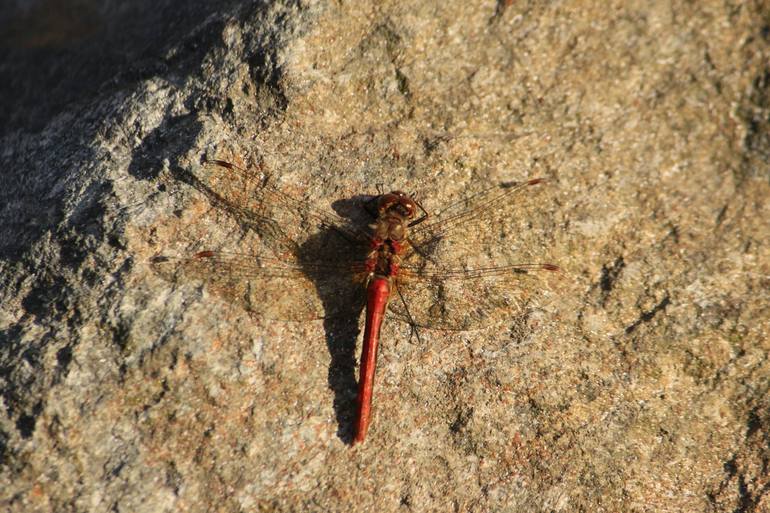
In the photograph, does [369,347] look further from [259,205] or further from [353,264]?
[259,205]

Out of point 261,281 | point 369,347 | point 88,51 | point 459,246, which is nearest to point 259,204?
point 261,281

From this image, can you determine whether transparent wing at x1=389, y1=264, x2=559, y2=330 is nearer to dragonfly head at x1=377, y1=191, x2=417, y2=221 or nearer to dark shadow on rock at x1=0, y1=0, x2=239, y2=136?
dragonfly head at x1=377, y1=191, x2=417, y2=221

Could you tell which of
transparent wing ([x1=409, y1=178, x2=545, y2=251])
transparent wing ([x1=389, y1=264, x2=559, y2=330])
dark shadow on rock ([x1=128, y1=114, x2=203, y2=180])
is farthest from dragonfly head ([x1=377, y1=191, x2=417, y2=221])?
dark shadow on rock ([x1=128, y1=114, x2=203, y2=180])

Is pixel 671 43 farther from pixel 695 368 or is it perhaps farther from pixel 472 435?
pixel 472 435

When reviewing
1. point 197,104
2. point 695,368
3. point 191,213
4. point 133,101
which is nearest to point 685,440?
point 695,368

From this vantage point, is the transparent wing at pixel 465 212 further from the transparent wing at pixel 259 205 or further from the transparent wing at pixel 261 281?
the transparent wing at pixel 261 281
